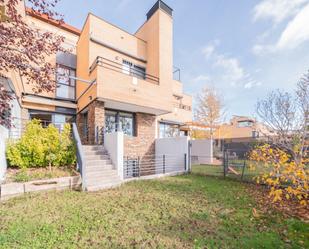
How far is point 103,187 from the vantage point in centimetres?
709

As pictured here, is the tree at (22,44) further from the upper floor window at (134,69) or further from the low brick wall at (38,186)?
the upper floor window at (134,69)

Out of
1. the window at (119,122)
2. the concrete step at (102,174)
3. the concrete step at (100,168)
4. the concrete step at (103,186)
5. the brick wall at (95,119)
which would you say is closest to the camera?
the concrete step at (103,186)

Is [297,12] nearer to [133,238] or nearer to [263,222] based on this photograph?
[263,222]

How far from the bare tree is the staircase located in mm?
7319

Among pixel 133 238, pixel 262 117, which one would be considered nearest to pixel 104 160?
pixel 133 238

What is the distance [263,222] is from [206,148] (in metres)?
15.6

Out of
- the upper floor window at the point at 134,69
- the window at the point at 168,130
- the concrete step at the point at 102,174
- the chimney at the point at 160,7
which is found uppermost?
the chimney at the point at 160,7

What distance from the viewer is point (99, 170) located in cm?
791

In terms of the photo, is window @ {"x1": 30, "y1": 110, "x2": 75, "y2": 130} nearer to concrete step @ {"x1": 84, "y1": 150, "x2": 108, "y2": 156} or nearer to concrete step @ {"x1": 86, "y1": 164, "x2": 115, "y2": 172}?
concrete step @ {"x1": 84, "y1": 150, "x2": 108, "y2": 156}

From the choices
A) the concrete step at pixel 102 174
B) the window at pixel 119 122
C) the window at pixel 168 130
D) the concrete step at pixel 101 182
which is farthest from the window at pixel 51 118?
the window at pixel 168 130

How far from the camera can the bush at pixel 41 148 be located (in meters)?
7.02

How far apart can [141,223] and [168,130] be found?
48.0ft

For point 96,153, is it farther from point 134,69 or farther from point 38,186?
point 134,69

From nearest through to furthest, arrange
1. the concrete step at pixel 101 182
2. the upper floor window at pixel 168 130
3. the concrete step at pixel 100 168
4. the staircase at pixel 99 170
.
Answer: the concrete step at pixel 101 182, the staircase at pixel 99 170, the concrete step at pixel 100 168, the upper floor window at pixel 168 130
